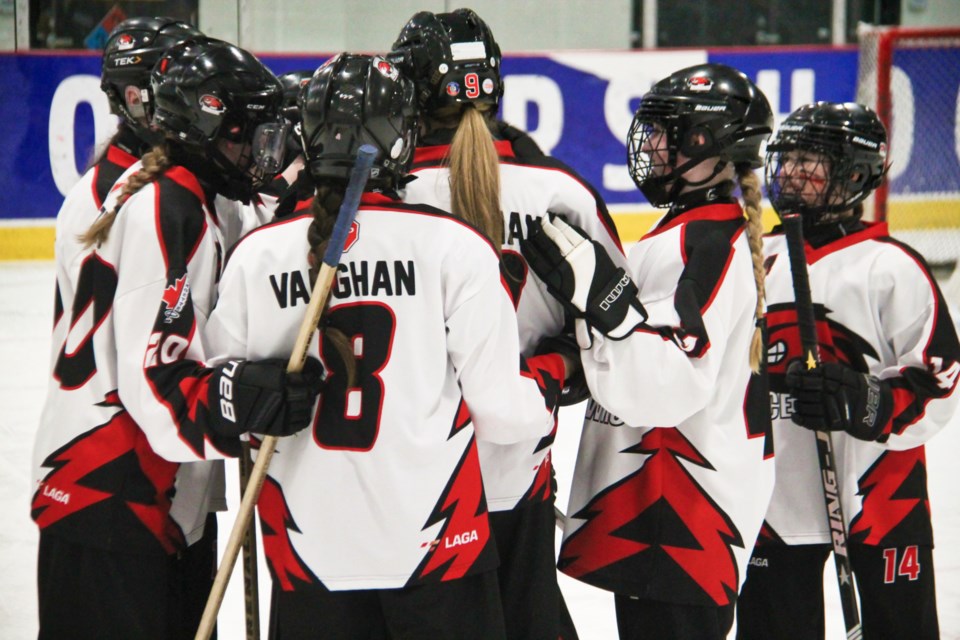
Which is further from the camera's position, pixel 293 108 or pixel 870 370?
pixel 293 108

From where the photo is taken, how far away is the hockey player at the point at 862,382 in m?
2.15

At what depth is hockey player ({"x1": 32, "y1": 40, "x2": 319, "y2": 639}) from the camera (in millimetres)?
1778

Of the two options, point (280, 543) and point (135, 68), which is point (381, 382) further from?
point (135, 68)

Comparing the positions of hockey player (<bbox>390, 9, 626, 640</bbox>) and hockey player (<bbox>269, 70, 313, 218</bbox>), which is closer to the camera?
hockey player (<bbox>269, 70, 313, 218</bbox>)

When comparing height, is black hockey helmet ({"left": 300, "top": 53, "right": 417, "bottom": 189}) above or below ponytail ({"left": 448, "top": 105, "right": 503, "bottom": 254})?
above

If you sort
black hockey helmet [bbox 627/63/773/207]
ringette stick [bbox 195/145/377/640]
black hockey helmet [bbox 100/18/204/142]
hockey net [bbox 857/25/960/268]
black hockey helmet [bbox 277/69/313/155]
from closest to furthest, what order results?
1. ringette stick [bbox 195/145/377/640]
2. black hockey helmet [bbox 627/63/773/207]
3. black hockey helmet [bbox 100/18/204/142]
4. black hockey helmet [bbox 277/69/313/155]
5. hockey net [bbox 857/25/960/268]

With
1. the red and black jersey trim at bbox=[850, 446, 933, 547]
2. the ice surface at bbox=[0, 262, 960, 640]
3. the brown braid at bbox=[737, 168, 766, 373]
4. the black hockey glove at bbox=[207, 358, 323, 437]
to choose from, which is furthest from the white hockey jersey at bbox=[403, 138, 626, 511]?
the ice surface at bbox=[0, 262, 960, 640]

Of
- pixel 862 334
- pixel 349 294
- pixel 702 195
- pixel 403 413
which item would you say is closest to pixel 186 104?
pixel 349 294

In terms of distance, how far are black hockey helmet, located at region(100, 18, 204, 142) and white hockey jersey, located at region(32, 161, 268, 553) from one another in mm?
99

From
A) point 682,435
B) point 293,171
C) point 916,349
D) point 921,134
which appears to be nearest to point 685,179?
point 682,435

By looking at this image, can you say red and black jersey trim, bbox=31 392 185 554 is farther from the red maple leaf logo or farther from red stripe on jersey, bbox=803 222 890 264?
red stripe on jersey, bbox=803 222 890 264

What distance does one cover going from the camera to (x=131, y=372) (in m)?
1.78

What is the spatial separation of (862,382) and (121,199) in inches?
49.6

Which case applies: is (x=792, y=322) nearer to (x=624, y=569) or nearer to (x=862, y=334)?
(x=862, y=334)
